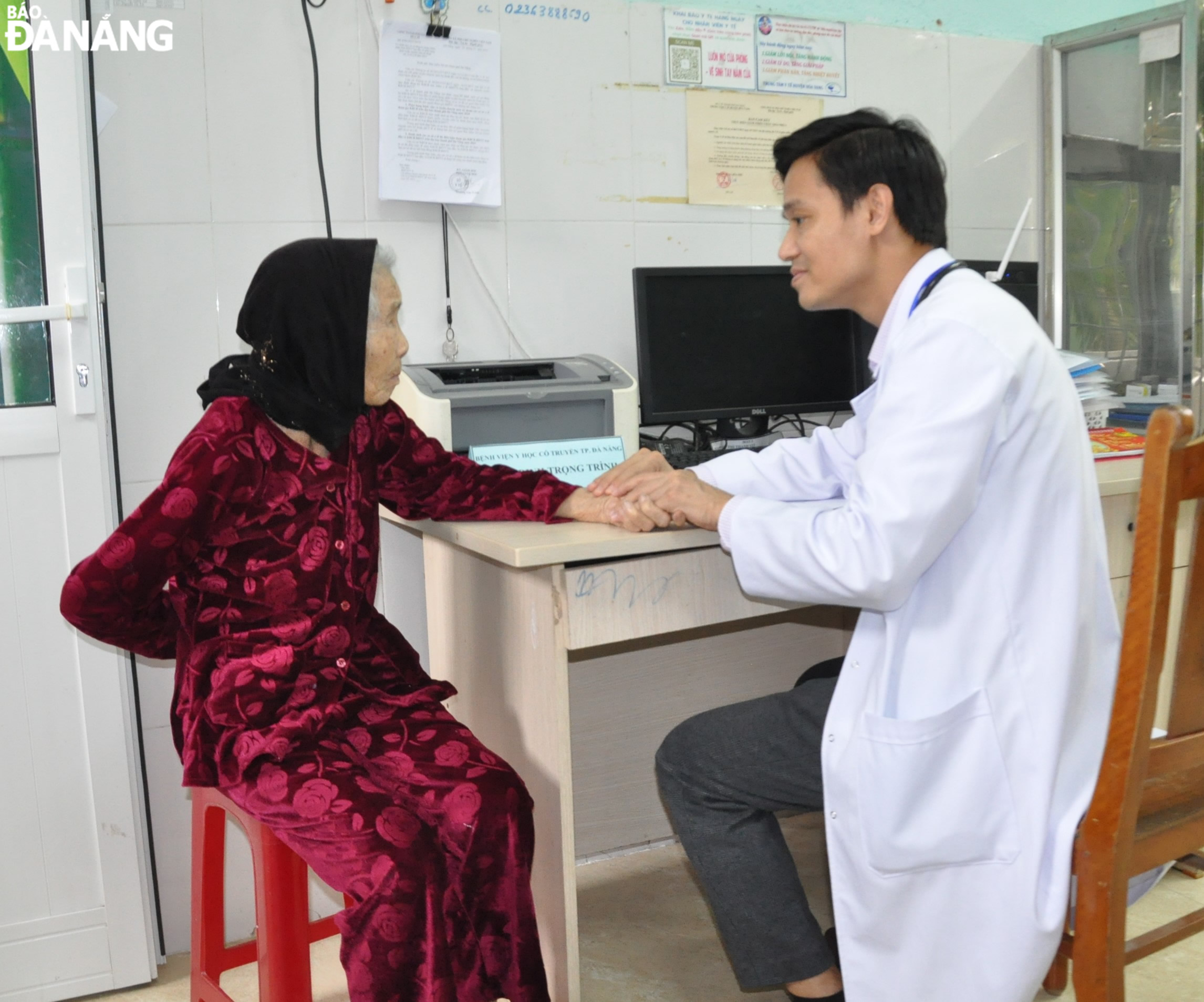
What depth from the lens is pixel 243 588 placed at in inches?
59.1

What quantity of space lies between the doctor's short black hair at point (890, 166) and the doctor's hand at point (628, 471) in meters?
0.48

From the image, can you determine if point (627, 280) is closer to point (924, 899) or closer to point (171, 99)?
point (171, 99)

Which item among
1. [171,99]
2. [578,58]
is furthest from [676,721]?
[171,99]

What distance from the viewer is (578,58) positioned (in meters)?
2.33

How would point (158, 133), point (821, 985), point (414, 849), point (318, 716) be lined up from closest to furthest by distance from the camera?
point (414, 849)
point (318, 716)
point (821, 985)
point (158, 133)

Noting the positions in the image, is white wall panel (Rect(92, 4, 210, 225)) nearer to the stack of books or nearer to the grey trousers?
the grey trousers

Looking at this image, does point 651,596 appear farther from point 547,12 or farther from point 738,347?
point 547,12

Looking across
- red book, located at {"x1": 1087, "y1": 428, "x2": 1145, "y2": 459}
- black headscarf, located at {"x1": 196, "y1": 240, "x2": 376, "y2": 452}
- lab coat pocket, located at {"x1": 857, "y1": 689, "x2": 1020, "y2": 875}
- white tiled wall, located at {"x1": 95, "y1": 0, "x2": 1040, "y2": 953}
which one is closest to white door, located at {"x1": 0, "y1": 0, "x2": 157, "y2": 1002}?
white tiled wall, located at {"x1": 95, "y1": 0, "x2": 1040, "y2": 953}

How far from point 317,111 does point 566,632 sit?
116cm

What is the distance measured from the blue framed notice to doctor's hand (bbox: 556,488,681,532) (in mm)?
197

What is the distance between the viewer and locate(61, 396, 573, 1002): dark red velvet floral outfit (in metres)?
1.38

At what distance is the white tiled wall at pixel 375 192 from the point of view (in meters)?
2.00

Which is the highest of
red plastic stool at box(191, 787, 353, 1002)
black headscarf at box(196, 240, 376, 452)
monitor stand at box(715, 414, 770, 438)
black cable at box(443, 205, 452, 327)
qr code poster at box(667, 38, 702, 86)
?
qr code poster at box(667, 38, 702, 86)

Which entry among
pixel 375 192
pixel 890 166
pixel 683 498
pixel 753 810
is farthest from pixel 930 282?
pixel 375 192
